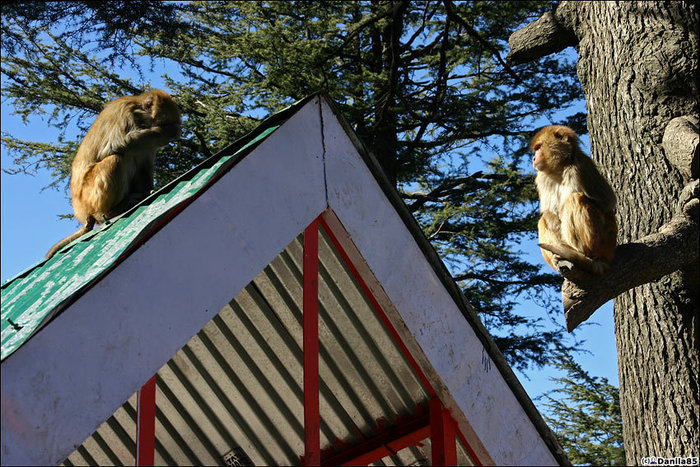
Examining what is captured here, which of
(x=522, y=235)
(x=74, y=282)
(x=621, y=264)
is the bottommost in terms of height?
(x=74, y=282)

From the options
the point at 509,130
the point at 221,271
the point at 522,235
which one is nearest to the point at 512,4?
the point at 509,130

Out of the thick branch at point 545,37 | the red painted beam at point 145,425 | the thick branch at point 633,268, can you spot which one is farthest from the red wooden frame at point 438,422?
the thick branch at point 545,37

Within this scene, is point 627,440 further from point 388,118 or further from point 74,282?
point 388,118

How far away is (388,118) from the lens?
43.7 ft

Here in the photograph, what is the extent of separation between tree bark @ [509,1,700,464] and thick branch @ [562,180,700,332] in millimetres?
18

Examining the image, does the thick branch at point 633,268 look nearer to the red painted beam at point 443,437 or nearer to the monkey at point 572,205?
the monkey at point 572,205

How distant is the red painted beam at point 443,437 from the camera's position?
3.77 m

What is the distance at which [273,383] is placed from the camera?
15.3 ft

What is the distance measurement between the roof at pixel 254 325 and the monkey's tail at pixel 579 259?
1.36 meters

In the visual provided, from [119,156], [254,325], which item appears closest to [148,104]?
[119,156]

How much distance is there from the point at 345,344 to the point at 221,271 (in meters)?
1.38

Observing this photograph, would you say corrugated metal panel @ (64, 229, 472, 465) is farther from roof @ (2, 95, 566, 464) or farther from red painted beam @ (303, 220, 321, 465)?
red painted beam @ (303, 220, 321, 465)

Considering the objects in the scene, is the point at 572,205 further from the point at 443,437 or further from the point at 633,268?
the point at 443,437

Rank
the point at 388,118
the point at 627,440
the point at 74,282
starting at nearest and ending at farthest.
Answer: the point at 74,282 → the point at 627,440 → the point at 388,118
